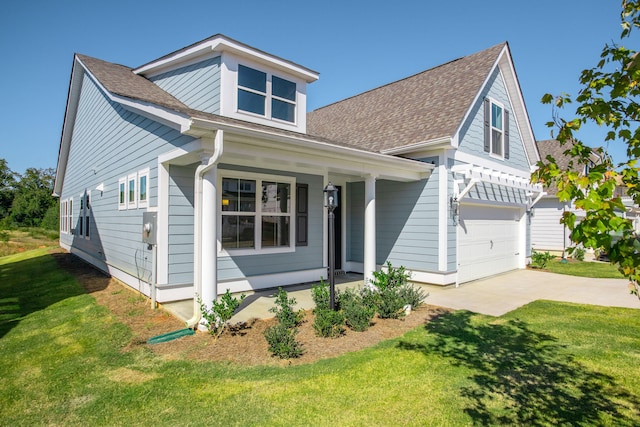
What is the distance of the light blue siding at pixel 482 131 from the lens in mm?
9925

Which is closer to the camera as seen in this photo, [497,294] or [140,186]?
[140,186]

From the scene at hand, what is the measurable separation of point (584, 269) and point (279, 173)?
11791 mm

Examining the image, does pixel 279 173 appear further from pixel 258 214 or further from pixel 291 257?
pixel 291 257

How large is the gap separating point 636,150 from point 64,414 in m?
5.12

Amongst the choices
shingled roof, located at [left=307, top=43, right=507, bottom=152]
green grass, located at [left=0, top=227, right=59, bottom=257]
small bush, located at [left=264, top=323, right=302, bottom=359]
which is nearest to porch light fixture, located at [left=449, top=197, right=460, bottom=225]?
shingled roof, located at [left=307, top=43, right=507, bottom=152]

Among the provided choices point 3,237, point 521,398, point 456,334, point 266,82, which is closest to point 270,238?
point 266,82

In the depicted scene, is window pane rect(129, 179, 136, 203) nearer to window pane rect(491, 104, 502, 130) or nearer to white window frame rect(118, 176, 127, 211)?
white window frame rect(118, 176, 127, 211)

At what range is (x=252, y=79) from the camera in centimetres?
855

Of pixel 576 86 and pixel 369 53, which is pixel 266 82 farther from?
pixel 576 86

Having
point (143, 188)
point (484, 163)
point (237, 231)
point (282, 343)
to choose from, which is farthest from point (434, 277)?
point (143, 188)

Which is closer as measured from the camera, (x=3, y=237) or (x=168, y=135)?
(x=168, y=135)

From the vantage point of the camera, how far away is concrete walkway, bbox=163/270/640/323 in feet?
22.5

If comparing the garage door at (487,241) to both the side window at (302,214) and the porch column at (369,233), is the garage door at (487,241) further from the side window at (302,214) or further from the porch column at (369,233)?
the side window at (302,214)

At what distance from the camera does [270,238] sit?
8.55m
